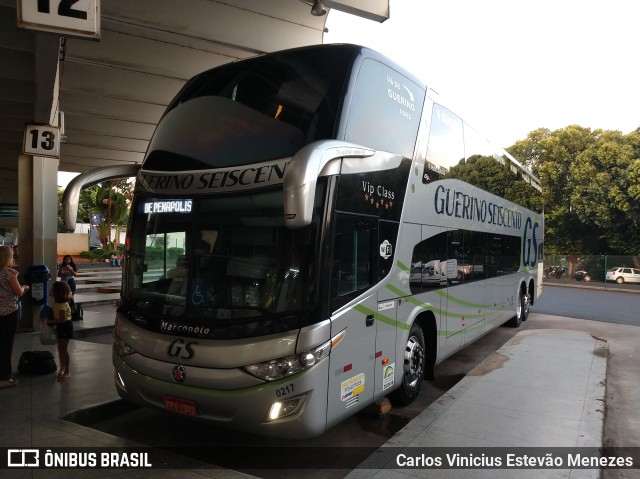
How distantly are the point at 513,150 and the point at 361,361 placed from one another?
39318 mm

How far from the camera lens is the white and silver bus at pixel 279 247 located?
3.97 meters

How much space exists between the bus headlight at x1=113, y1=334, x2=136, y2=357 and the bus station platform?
2.87ft

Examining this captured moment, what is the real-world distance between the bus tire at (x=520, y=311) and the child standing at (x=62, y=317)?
10.5 m

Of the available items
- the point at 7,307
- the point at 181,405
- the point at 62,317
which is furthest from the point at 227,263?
the point at 7,307

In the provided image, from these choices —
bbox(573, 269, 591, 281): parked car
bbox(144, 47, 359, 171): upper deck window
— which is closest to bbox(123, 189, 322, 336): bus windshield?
bbox(144, 47, 359, 171): upper deck window

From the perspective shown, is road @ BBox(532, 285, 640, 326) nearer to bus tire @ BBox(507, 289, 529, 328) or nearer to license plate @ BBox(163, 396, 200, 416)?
bus tire @ BBox(507, 289, 529, 328)

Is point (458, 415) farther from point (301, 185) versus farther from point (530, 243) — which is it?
point (530, 243)

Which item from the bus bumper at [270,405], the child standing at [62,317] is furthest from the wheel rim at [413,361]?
the child standing at [62,317]

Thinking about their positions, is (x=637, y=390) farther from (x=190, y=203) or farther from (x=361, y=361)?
(x=190, y=203)

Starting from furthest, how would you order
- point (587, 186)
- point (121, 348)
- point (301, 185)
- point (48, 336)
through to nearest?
point (587, 186) < point (48, 336) < point (121, 348) < point (301, 185)

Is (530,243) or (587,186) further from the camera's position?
(587,186)

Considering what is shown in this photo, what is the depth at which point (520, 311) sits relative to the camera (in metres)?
13.2

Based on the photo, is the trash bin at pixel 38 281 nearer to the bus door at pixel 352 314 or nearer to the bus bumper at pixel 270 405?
the bus bumper at pixel 270 405

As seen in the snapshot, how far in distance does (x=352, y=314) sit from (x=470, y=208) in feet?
14.5
